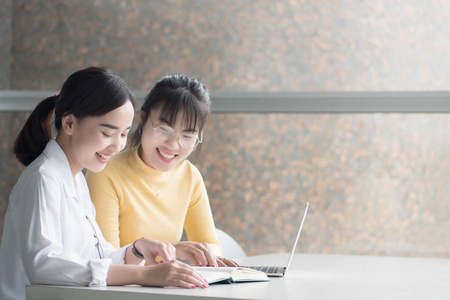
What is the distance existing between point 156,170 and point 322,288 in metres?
0.93

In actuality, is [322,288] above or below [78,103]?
below

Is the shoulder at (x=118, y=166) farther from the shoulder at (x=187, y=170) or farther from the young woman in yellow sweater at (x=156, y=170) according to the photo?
the shoulder at (x=187, y=170)

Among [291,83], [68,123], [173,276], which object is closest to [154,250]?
→ [173,276]

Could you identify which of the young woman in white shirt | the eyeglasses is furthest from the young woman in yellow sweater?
the young woman in white shirt

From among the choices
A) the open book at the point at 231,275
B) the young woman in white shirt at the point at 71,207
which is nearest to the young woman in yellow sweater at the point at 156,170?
the young woman in white shirt at the point at 71,207

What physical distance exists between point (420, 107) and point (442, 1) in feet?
1.86

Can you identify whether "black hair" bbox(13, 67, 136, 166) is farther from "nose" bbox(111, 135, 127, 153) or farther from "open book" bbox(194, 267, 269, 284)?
"open book" bbox(194, 267, 269, 284)

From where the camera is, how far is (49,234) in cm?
127

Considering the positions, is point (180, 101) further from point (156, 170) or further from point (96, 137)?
point (96, 137)

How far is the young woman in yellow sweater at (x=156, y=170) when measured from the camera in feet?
6.34

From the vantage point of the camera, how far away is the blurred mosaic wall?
2.80 m

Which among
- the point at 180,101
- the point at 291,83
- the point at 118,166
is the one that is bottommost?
the point at 118,166

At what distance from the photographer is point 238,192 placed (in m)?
2.92

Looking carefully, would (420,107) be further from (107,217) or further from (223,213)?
(107,217)
